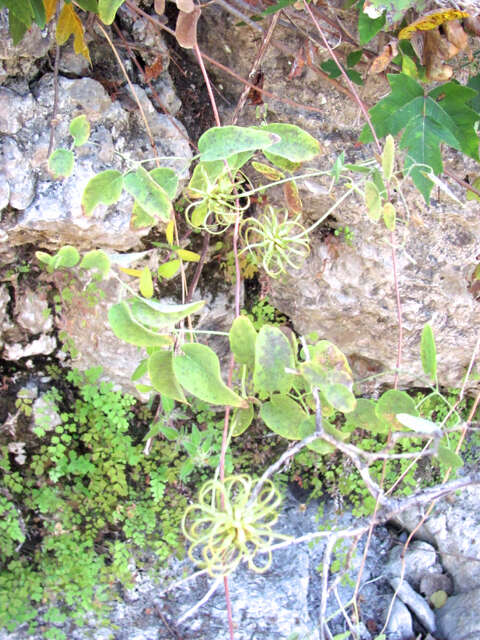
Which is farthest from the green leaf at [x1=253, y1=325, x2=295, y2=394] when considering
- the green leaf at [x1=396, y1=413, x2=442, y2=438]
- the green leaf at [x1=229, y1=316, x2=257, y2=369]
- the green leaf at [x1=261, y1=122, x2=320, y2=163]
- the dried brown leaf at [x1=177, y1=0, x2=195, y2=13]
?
the dried brown leaf at [x1=177, y1=0, x2=195, y2=13]

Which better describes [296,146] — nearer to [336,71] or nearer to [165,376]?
[165,376]

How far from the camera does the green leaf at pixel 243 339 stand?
724 millimetres

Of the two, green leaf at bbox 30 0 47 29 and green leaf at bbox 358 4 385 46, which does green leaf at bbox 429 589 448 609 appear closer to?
green leaf at bbox 358 4 385 46

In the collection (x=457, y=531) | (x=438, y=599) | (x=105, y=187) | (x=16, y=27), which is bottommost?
(x=438, y=599)

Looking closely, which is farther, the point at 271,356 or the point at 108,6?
the point at 108,6

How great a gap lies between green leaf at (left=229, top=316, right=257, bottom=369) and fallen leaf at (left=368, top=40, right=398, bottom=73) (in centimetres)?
67

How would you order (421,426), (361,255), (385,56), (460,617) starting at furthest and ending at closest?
1. (460,617)
2. (361,255)
3. (385,56)
4. (421,426)

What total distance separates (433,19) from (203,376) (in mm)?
776

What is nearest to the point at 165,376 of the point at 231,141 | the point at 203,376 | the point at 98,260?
the point at 203,376

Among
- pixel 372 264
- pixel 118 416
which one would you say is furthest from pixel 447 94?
Result: pixel 118 416

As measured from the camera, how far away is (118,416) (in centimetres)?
170

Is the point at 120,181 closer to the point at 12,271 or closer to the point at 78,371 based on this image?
the point at 12,271

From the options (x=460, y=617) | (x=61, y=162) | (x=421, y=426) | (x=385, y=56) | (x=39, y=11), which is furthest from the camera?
(x=460, y=617)

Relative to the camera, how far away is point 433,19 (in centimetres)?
99
